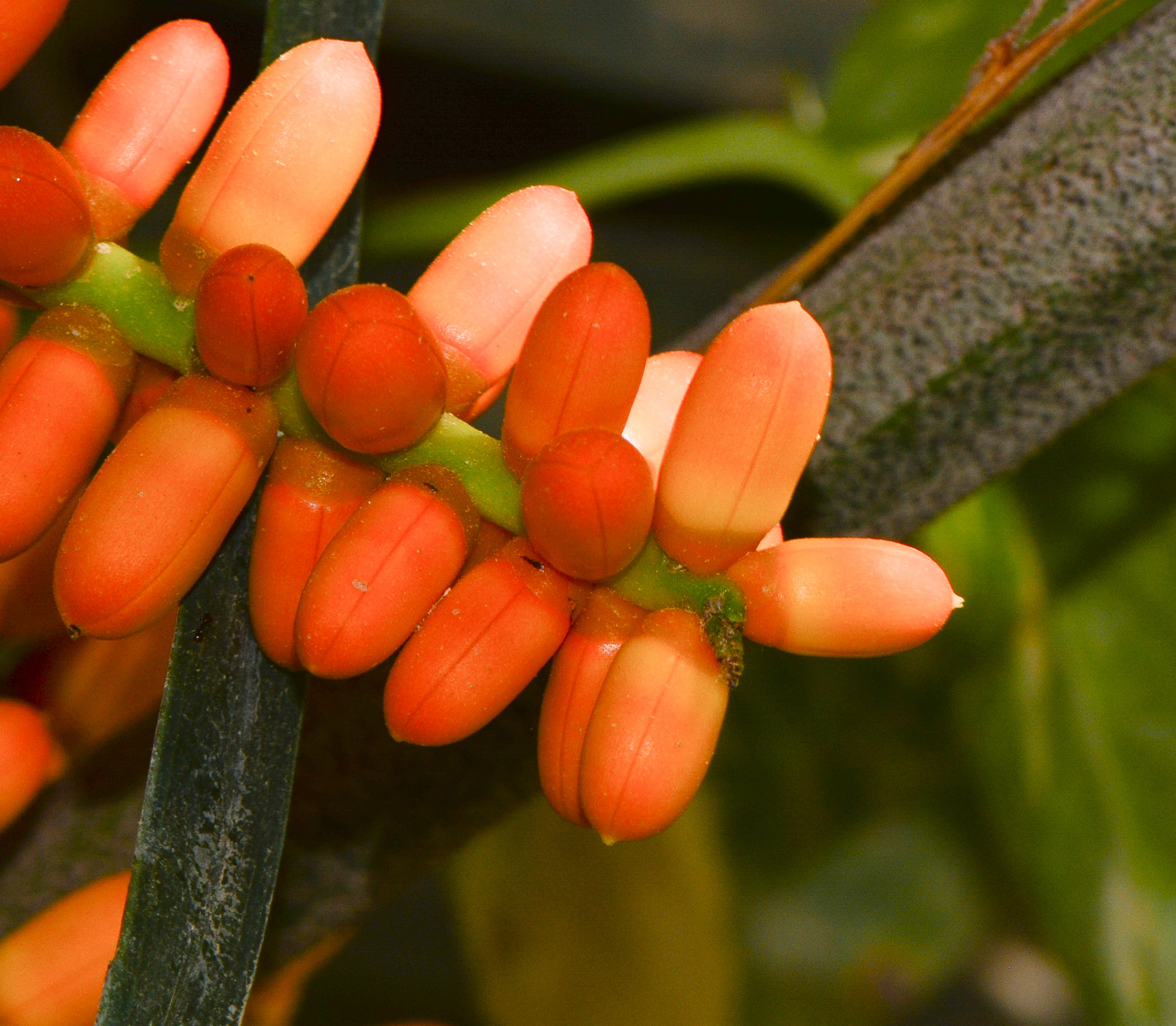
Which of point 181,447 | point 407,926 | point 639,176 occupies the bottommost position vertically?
point 407,926

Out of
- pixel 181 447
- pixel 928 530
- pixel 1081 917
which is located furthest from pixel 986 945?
pixel 181 447

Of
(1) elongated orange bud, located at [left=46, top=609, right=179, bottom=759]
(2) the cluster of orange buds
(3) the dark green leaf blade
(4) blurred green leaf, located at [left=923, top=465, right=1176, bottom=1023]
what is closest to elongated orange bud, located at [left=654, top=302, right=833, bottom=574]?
(2) the cluster of orange buds

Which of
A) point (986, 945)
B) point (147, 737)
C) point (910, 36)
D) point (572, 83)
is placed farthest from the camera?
point (572, 83)

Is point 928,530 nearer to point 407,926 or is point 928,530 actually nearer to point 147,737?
point 147,737

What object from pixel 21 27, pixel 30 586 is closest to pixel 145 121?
pixel 21 27

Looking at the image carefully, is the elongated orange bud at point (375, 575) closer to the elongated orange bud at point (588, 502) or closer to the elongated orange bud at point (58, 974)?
the elongated orange bud at point (588, 502)

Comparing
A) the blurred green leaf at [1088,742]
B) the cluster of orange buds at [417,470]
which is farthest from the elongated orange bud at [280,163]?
the blurred green leaf at [1088,742]

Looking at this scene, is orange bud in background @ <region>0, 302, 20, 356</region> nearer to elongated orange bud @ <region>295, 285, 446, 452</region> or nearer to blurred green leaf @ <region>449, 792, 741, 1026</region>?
elongated orange bud @ <region>295, 285, 446, 452</region>
